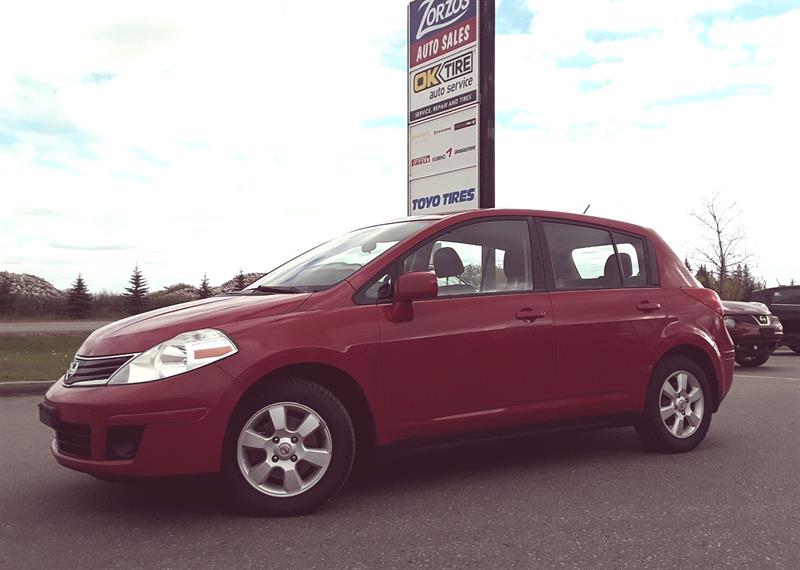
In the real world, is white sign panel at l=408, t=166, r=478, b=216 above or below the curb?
above

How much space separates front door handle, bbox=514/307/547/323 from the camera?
464 centimetres

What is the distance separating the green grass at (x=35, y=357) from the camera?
34.3 feet

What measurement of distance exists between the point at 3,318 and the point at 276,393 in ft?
112

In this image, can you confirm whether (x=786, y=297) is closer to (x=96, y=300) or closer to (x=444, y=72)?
(x=444, y=72)

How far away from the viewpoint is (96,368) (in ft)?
12.3

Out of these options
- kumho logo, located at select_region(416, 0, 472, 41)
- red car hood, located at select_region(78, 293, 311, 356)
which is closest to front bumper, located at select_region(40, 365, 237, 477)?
red car hood, located at select_region(78, 293, 311, 356)

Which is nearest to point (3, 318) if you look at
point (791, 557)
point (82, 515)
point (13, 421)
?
point (13, 421)

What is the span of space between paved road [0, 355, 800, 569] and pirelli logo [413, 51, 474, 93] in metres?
10.4

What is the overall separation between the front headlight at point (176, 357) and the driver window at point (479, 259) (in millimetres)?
1208

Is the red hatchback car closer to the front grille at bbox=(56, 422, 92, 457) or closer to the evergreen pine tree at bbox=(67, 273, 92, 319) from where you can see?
the front grille at bbox=(56, 422, 92, 457)

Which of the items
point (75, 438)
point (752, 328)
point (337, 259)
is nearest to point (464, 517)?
point (337, 259)

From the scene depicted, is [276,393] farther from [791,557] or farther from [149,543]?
[791,557]

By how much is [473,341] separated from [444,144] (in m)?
11.2

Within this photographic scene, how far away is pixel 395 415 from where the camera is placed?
13.6 feet
